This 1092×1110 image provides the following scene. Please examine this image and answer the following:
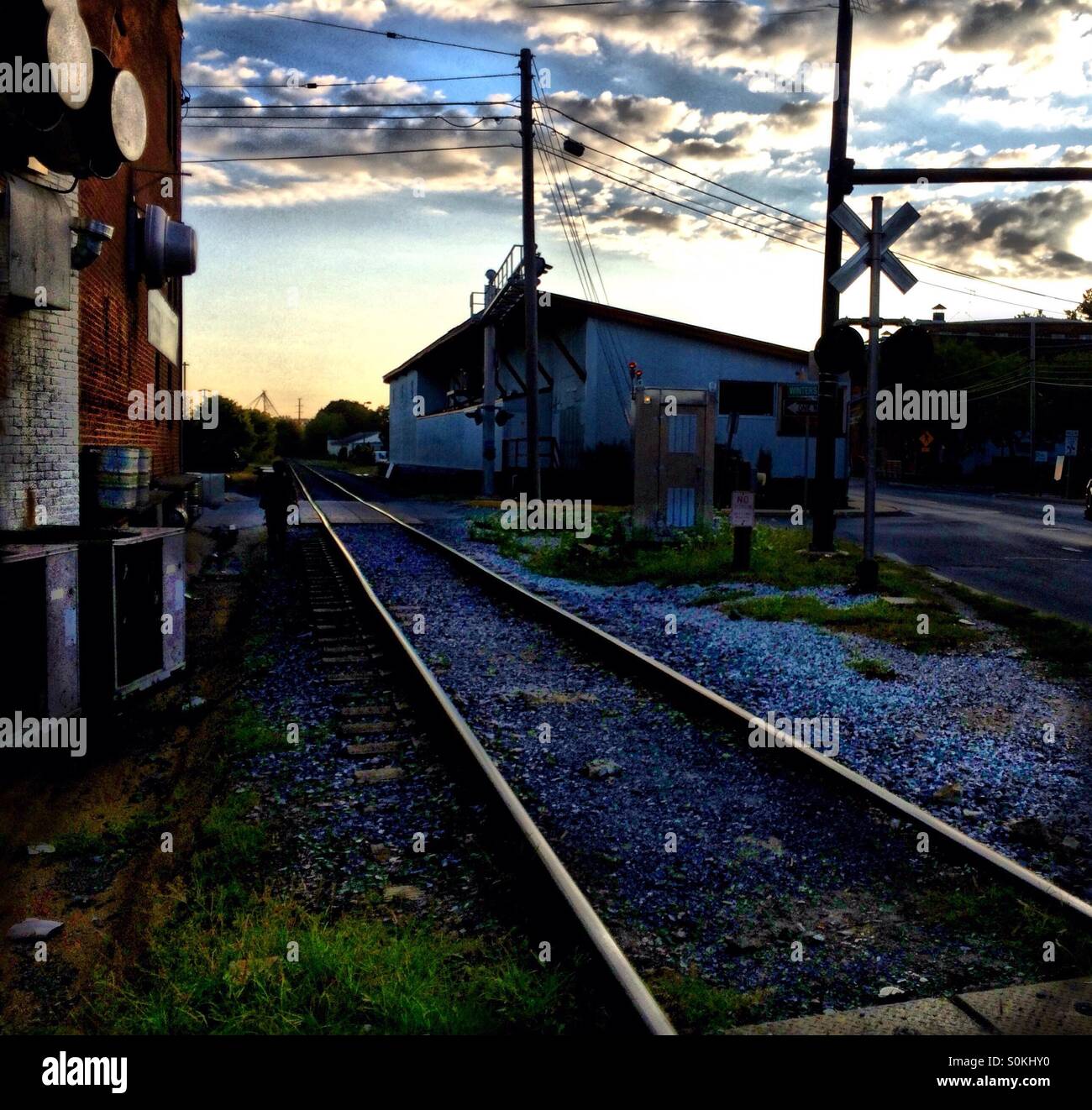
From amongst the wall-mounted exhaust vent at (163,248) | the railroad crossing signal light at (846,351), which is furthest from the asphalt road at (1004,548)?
the wall-mounted exhaust vent at (163,248)

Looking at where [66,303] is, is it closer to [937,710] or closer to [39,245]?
[39,245]

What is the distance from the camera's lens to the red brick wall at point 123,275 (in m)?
9.91

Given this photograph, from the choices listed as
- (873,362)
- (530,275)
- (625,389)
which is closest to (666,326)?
(625,389)

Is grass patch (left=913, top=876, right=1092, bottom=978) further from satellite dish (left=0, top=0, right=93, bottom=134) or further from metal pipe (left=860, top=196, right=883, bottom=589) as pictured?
metal pipe (left=860, top=196, right=883, bottom=589)

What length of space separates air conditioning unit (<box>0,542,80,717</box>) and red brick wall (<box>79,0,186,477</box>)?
4.38m

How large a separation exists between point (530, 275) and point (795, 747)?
784 inches

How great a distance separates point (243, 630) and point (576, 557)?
645 centimetres

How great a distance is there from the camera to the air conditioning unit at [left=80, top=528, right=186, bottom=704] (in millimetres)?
6266

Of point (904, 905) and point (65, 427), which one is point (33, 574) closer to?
point (65, 427)

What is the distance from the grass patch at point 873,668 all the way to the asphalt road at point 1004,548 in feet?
11.2

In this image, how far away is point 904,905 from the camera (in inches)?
150

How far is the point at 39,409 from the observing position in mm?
8453

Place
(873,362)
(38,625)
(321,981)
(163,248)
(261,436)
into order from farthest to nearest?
(261,436) → (163,248) → (873,362) → (38,625) → (321,981)

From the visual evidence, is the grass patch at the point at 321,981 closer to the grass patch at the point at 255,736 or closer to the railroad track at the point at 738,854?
the railroad track at the point at 738,854
